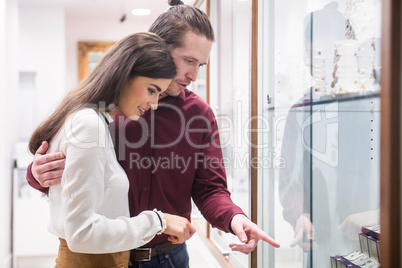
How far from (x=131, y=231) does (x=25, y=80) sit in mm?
4438

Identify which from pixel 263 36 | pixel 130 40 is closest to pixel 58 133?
pixel 130 40

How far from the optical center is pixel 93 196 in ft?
3.06

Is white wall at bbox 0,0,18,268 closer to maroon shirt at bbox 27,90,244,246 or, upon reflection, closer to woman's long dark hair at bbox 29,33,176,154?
maroon shirt at bbox 27,90,244,246

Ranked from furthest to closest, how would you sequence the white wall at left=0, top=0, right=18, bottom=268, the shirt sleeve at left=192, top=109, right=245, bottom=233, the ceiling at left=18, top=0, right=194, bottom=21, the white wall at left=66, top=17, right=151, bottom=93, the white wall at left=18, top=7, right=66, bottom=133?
the white wall at left=66, top=17, right=151, bottom=93
the white wall at left=18, top=7, right=66, bottom=133
the ceiling at left=18, top=0, right=194, bottom=21
the white wall at left=0, top=0, right=18, bottom=268
the shirt sleeve at left=192, top=109, right=245, bottom=233

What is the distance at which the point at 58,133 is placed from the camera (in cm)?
107

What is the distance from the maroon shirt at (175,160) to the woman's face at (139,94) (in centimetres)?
20

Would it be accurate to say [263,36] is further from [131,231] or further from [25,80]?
[25,80]

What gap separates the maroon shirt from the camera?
1302 millimetres

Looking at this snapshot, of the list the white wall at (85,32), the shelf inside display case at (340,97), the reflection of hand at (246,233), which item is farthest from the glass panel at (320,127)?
the white wall at (85,32)

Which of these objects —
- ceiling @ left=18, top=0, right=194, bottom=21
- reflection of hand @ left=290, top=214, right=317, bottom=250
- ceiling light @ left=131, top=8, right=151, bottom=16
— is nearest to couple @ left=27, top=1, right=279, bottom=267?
reflection of hand @ left=290, top=214, right=317, bottom=250

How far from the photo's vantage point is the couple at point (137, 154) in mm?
945

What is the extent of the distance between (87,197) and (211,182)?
22.3 inches

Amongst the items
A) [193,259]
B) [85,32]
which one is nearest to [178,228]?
[193,259]

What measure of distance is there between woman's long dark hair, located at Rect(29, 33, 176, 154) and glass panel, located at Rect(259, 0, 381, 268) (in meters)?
0.44
